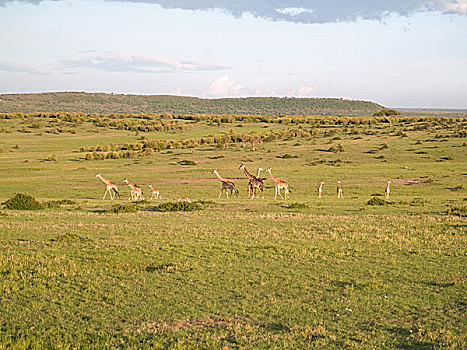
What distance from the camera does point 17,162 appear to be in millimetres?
54375

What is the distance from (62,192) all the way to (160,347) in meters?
27.6

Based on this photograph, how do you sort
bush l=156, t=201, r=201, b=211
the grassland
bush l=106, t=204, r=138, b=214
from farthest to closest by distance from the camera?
bush l=156, t=201, r=201, b=211 < bush l=106, t=204, r=138, b=214 < the grassland

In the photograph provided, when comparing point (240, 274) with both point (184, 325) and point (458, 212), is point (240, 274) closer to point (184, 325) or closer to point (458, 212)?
point (184, 325)

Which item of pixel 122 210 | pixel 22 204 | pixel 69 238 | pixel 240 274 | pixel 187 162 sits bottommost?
pixel 187 162

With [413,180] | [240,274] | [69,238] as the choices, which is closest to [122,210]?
[69,238]

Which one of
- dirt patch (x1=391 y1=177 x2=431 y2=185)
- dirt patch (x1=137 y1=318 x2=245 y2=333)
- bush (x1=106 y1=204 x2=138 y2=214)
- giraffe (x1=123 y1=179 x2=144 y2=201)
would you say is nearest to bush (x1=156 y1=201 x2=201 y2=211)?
bush (x1=106 y1=204 x2=138 y2=214)

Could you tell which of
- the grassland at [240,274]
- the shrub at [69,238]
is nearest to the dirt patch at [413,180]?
the grassland at [240,274]

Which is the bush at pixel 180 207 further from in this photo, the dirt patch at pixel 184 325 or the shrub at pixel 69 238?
the dirt patch at pixel 184 325

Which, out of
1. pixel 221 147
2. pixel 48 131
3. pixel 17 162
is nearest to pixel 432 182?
pixel 221 147

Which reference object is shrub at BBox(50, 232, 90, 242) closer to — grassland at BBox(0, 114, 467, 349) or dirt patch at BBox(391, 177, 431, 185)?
grassland at BBox(0, 114, 467, 349)

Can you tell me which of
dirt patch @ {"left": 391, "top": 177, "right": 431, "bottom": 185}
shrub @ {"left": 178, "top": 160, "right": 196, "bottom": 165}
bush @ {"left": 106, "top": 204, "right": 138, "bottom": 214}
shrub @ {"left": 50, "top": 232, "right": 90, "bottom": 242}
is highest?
shrub @ {"left": 50, "top": 232, "right": 90, "bottom": 242}

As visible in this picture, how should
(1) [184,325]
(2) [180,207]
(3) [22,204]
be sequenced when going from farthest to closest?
(3) [22,204] < (2) [180,207] < (1) [184,325]

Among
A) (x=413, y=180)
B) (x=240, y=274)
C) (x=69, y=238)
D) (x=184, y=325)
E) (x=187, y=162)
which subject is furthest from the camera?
(x=187, y=162)

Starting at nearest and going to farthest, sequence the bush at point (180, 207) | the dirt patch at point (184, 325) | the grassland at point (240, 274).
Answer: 1. the grassland at point (240, 274)
2. the dirt patch at point (184, 325)
3. the bush at point (180, 207)
